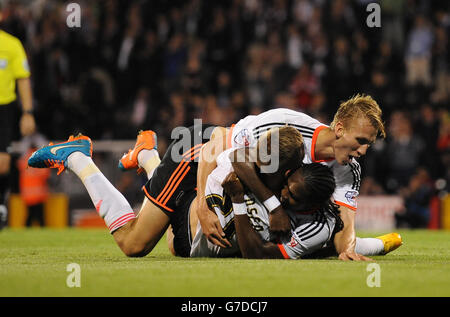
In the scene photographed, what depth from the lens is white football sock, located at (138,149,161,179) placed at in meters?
6.82

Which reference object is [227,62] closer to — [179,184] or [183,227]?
[179,184]

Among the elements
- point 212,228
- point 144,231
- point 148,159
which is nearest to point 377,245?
point 212,228

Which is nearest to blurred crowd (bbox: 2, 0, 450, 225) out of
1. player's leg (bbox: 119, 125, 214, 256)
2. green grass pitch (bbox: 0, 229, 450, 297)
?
player's leg (bbox: 119, 125, 214, 256)

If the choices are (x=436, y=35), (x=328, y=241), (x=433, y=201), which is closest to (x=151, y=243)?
(x=328, y=241)

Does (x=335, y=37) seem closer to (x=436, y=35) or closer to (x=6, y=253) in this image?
(x=436, y=35)

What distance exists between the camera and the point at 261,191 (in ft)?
16.7

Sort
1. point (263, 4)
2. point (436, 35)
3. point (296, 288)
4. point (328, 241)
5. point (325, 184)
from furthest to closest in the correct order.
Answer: point (263, 4), point (436, 35), point (328, 241), point (325, 184), point (296, 288)

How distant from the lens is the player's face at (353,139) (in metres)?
5.49

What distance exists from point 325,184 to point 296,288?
1.21 metres

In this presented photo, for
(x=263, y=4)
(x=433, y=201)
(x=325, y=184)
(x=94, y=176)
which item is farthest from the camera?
(x=263, y=4)

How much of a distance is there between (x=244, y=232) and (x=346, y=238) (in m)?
0.82

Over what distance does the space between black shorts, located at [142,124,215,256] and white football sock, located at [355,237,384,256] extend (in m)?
1.33

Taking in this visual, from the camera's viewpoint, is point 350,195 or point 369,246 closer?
point 350,195
